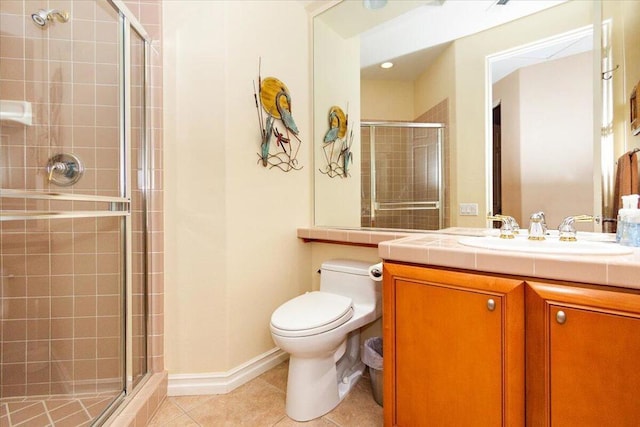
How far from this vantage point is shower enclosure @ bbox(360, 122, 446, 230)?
1779mm

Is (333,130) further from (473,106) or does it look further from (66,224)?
(66,224)

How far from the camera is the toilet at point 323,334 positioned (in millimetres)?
1334

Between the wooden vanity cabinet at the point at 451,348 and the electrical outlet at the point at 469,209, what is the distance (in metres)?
0.71

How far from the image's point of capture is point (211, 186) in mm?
1623


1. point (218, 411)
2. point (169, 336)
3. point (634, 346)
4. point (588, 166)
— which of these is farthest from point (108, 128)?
point (588, 166)

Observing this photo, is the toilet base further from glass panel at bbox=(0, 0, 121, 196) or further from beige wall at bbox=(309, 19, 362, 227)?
glass panel at bbox=(0, 0, 121, 196)

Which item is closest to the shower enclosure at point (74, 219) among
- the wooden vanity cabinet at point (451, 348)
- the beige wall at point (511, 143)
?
the wooden vanity cabinet at point (451, 348)

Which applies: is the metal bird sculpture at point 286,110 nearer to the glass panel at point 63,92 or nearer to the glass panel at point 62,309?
the glass panel at point 63,92

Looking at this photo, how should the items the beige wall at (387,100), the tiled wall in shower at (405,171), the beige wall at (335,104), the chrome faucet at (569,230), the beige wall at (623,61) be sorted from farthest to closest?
the beige wall at (335,104), the beige wall at (387,100), the tiled wall in shower at (405,171), the beige wall at (623,61), the chrome faucet at (569,230)

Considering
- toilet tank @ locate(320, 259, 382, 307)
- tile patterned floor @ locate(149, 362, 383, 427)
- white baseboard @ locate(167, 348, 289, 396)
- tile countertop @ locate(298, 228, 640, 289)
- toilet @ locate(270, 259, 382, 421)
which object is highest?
tile countertop @ locate(298, 228, 640, 289)

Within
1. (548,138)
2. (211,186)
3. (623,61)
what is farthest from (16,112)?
(623,61)

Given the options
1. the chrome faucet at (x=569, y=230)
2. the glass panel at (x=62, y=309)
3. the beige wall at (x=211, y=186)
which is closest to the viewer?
the chrome faucet at (x=569, y=230)

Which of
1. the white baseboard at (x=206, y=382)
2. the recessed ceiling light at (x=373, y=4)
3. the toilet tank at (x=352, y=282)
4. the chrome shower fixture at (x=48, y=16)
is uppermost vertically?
the recessed ceiling light at (x=373, y=4)

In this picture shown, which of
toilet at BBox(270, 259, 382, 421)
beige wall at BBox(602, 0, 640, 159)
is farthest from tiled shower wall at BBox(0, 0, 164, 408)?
beige wall at BBox(602, 0, 640, 159)
